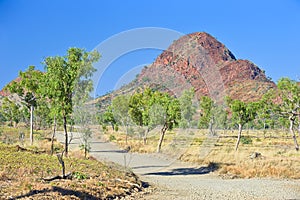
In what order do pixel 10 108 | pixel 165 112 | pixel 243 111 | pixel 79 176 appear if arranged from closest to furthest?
pixel 79 176
pixel 165 112
pixel 243 111
pixel 10 108

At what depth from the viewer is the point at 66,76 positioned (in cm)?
1733

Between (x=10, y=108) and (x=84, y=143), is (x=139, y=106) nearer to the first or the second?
(x=84, y=143)

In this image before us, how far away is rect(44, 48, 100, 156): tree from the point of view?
17250mm

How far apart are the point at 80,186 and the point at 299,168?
554 inches

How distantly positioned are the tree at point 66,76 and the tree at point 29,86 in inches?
253

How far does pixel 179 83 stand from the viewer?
28125 mm

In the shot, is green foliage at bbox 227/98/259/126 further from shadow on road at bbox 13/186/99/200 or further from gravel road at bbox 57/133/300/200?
shadow on road at bbox 13/186/99/200

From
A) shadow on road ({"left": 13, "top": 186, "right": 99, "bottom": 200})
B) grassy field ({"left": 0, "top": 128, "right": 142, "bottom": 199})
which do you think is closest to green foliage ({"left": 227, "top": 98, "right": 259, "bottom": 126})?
grassy field ({"left": 0, "top": 128, "right": 142, "bottom": 199})

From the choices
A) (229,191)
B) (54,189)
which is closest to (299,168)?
(229,191)

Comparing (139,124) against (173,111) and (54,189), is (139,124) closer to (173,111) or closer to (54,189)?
(173,111)

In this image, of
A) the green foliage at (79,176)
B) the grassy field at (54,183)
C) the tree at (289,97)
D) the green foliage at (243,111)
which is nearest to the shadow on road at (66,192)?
the grassy field at (54,183)

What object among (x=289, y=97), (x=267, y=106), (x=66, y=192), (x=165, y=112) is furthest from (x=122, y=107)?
(x=66, y=192)

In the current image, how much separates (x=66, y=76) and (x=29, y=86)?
851cm

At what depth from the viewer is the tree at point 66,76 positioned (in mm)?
17250
